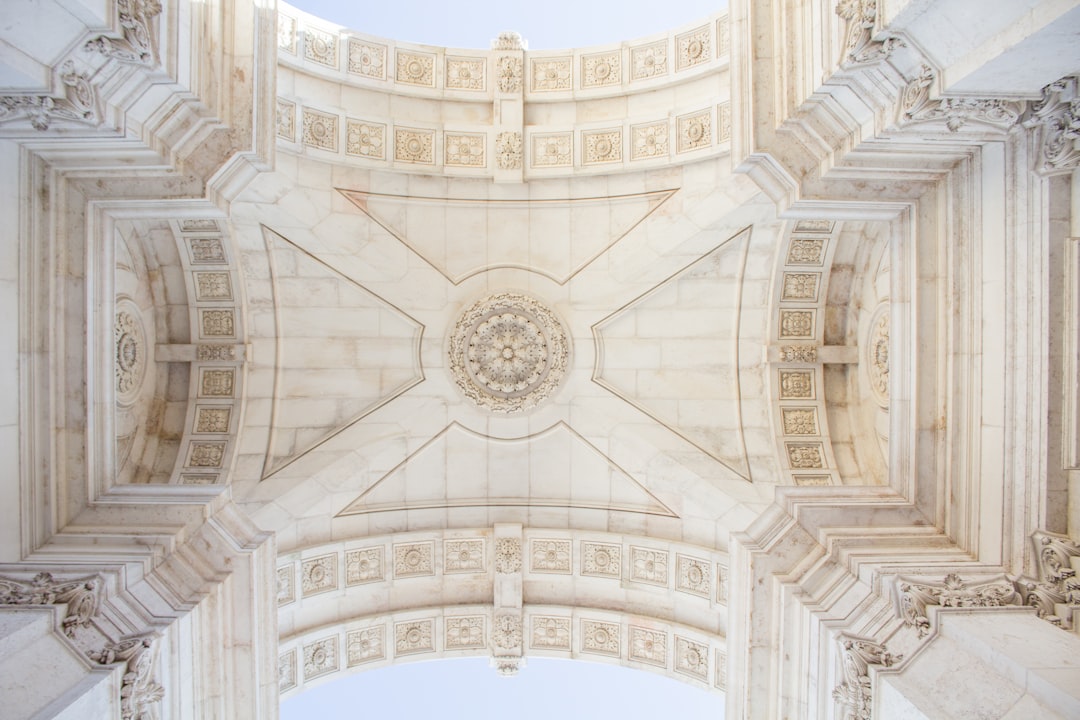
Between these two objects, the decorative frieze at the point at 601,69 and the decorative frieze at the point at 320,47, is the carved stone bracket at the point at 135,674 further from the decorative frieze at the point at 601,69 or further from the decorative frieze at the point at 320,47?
the decorative frieze at the point at 601,69

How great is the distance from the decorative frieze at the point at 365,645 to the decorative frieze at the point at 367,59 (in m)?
10.1

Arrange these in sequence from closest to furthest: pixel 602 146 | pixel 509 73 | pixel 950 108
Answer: pixel 950 108, pixel 602 146, pixel 509 73

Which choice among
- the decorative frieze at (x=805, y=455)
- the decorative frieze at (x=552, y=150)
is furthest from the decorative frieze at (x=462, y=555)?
the decorative frieze at (x=552, y=150)

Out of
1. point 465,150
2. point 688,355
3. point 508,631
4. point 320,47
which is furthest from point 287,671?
point 320,47

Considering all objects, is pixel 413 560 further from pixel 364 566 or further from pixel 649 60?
pixel 649 60

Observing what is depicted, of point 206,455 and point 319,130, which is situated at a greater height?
point 319,130

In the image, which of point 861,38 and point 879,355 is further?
point 879,355

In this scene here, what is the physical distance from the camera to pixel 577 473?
13.9 metres

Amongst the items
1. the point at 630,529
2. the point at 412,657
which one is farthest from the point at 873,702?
the point at 412,657

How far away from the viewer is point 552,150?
1296cm

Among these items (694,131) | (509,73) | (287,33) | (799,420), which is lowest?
(799,420)

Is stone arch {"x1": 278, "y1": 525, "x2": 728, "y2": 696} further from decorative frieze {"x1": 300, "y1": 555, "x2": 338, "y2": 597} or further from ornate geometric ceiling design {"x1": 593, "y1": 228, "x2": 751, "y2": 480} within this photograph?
ornate geometric ceiling design {"x1": 593, "y1": 228, "x2": 751, "y2": 480}

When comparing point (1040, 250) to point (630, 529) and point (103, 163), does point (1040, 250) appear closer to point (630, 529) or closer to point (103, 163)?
point (630, 529)

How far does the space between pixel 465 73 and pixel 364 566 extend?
9222 mm
